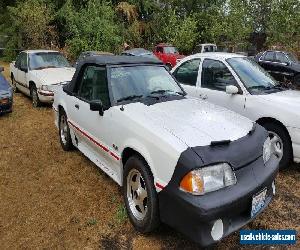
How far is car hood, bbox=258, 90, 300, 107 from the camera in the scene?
5.40 metres

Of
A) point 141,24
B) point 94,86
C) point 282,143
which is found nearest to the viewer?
point 94,86

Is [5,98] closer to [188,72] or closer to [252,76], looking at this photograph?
[188,72]

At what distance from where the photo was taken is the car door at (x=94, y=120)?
446cm

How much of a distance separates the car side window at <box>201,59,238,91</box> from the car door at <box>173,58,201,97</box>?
0.57ft

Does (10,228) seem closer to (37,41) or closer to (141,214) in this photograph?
(141,214)

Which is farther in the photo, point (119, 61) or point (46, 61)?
point (46, 61)

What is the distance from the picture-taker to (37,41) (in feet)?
70.3

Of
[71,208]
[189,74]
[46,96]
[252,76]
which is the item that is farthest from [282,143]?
[46,96]

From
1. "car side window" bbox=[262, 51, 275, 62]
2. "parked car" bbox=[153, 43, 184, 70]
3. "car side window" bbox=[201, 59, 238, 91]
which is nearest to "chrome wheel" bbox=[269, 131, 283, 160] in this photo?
"car side window" bbox=[201, 59, 238, 91]

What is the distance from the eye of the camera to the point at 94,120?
4.78 meters

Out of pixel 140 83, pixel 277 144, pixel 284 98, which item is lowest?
pixel 277 144

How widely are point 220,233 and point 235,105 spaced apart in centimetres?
314

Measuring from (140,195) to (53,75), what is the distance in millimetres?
6900

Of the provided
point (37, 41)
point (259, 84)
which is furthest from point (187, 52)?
point (259, 84)
